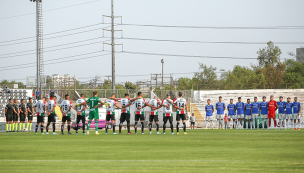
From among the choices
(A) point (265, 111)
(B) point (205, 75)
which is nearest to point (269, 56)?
(B) point (205, 75)

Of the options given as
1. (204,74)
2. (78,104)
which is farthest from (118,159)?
(204,74)

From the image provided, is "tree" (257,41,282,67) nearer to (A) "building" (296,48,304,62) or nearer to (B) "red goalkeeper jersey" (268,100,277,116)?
(A) "building" (296,48,304,62)

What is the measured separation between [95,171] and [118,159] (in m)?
1.95

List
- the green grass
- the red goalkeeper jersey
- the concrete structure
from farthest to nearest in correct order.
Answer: the concrete structure → the red goalkeeper jersey → the green grass

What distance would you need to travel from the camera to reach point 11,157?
10.3 metres

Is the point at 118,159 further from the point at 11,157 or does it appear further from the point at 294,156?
the point at 294,156

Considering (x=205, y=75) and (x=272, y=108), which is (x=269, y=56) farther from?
(x=272, y=108)

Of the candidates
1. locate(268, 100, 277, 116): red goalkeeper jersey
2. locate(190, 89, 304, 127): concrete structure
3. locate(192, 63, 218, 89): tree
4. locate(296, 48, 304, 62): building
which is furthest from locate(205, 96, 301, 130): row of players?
locate(296, 48, 304, 62): building

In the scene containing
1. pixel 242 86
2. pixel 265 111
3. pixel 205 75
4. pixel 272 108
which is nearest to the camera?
pixel 272 108

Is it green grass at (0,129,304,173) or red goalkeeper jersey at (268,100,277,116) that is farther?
red goalkeeper jersey at (268,100,277,116)

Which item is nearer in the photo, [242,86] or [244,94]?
[244,94]

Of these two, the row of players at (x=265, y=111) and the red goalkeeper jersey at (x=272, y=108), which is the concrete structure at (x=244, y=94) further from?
the red goalkeeper jersey at (x=272, y=108)

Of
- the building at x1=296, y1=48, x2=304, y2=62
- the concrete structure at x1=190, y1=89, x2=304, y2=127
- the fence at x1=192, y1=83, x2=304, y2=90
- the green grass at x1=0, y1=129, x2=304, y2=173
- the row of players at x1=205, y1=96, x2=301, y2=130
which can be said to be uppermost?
the building at x1=296, y1=48, x2=304, y2=62

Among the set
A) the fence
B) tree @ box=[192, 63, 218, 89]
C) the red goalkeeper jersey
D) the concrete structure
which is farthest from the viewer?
tree @ box=[192, 63, 218, 89]
